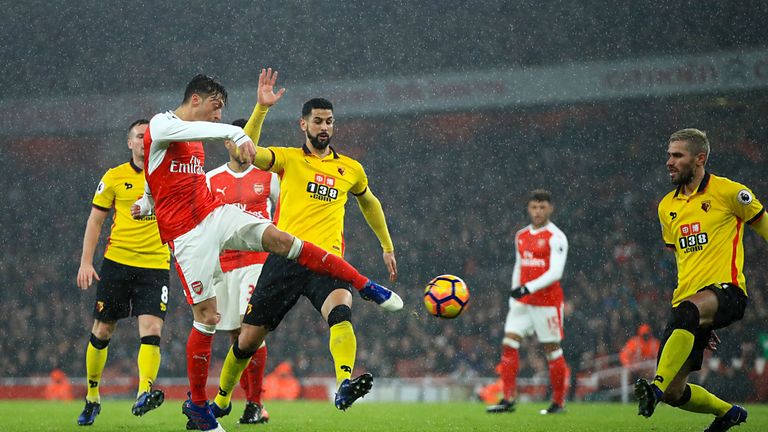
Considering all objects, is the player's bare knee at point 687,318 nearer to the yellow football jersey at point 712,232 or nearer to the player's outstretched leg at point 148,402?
the yellow football jersey at point 712,232

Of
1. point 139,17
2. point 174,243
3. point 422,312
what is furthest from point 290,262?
point 139,17

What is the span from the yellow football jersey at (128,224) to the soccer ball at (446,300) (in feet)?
8.20

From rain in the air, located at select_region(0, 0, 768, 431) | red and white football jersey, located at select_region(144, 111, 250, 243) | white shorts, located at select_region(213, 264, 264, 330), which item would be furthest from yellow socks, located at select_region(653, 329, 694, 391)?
rain in the air, located at select_region(0, 0, 768, 431)

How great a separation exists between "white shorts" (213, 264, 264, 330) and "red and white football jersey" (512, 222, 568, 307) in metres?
3.23

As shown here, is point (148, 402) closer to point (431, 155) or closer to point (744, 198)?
point (744, 198)

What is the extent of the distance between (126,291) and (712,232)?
14.4 feet

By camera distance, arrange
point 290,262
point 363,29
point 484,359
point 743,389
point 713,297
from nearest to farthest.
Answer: point 713,297
point 290,262
point 743,389
point 484,359
point 363,29

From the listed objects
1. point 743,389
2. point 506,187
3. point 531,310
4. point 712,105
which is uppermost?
point 712,105

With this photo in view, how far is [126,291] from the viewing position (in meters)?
7.32

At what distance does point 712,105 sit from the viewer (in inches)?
799

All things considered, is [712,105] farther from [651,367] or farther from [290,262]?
[290,262]

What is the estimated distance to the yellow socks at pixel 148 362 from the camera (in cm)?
654

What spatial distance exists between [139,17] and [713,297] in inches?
678

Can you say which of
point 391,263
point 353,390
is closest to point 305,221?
point 391,263
